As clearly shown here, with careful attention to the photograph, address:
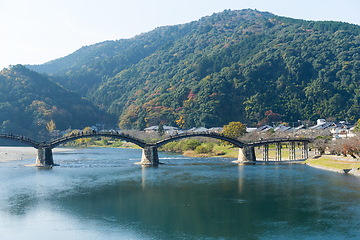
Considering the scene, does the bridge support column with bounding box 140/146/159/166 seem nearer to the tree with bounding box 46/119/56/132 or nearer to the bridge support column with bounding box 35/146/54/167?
the bridge support column with bounding box 35/146/54/167

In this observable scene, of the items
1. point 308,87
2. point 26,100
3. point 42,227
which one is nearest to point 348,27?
point 308,87

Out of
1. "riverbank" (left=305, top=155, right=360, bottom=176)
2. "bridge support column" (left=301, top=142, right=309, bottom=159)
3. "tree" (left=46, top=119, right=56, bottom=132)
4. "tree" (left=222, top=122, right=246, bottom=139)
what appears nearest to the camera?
"riverbank" (left=305, top=155, right=360, bottom=176)

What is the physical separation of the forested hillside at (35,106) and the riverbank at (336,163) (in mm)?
109335

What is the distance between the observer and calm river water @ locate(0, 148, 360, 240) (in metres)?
25.9

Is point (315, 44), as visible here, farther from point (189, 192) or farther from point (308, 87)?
point (189, 192)

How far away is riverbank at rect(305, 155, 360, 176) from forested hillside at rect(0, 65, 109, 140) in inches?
4305

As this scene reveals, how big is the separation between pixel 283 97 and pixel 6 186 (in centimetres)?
12334

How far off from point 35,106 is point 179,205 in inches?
5168

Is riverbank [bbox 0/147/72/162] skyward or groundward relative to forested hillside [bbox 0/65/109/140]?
groundward

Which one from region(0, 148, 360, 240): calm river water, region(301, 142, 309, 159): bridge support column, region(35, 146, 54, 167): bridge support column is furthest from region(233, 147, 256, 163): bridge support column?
region(35, 146, 54, 167): bridge support column

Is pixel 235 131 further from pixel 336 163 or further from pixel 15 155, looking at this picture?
pixel 15 155

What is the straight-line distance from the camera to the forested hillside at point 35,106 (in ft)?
454

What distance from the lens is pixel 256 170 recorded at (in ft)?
185

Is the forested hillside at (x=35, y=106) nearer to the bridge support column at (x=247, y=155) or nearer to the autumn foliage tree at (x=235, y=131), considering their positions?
the autumn foliage tree at (x=235, y=131)
